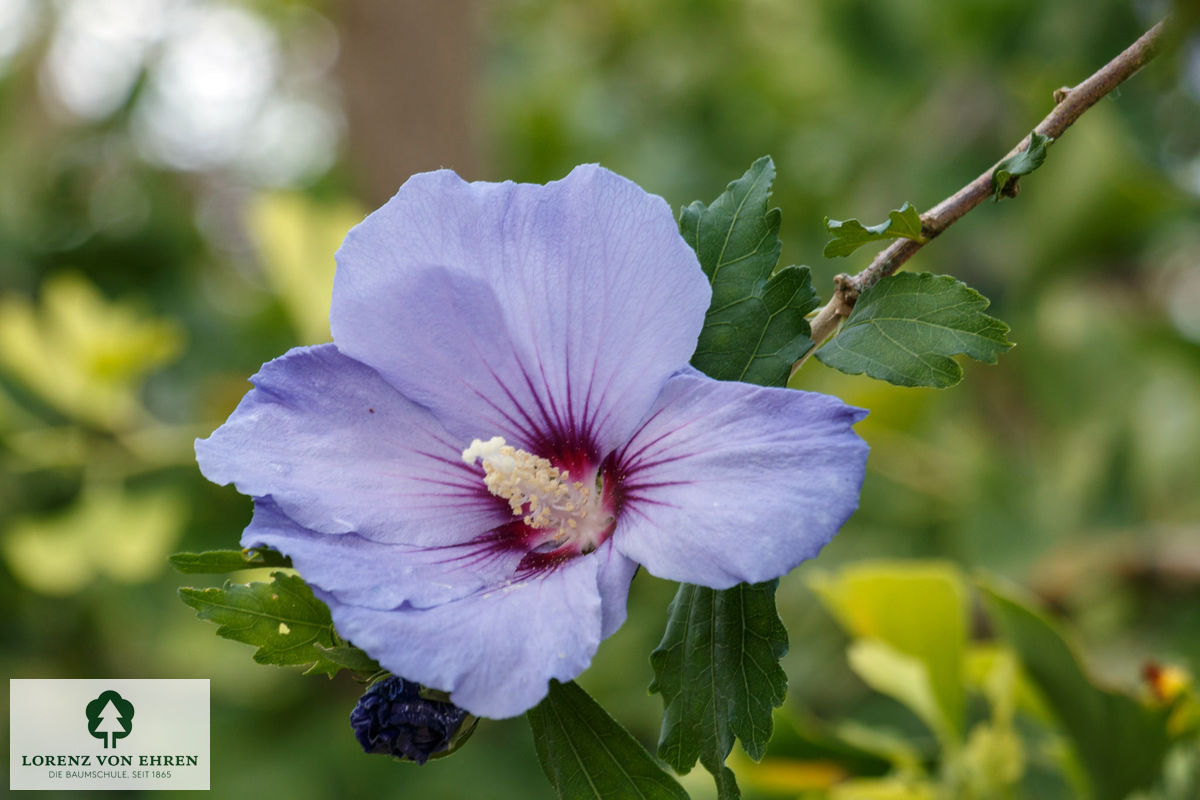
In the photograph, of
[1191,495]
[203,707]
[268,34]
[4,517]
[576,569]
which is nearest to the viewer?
[576,569]

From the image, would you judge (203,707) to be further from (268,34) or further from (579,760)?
(268,34)

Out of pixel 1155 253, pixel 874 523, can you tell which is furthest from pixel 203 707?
pixel 1155 253

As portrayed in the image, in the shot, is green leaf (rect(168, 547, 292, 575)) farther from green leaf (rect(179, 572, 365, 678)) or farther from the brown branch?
the brown branch

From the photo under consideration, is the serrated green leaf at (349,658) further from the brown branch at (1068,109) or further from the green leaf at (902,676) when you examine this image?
the green leaf at (902,676)

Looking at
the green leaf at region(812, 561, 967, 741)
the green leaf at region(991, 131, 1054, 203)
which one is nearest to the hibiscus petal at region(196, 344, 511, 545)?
the green leaf at region(991, 131, 1054, 203)

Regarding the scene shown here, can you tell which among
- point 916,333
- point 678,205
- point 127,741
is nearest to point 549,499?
point 916,333

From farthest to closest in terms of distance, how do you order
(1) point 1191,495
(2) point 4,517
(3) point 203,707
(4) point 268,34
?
1. (4) point 268,34
2. (2) point 4,517
3. (1) point 1191,495
4. (3) point 203,707
